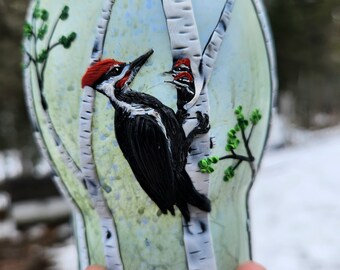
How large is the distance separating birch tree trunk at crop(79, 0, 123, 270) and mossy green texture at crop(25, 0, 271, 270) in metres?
0.01

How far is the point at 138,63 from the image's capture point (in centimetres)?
104

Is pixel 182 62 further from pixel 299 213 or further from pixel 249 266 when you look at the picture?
pixel 299 213

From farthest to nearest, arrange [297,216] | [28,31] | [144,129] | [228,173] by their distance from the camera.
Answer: [297,216]
[28,31]
[228,173]
[144,129]

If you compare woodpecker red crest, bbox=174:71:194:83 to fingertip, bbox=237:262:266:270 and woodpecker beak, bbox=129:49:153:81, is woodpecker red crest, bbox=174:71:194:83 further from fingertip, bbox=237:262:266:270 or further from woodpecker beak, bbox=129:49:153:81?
fingertip, bbox=237:262:266:270

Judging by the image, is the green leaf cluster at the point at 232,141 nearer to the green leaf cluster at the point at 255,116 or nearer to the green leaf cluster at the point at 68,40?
the green leaf cluster at the point at 255,116

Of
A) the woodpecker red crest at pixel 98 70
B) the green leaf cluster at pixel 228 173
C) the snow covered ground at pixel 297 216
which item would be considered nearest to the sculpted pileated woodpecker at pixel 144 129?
the woodpecker red crest at pixel 98 70

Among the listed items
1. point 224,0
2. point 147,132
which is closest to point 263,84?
point 224,0

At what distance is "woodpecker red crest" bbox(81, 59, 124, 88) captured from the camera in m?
1.04

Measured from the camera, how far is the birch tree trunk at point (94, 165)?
3.48 feet

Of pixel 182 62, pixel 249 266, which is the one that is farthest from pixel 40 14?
pixel 249 266

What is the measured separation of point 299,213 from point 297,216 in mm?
51

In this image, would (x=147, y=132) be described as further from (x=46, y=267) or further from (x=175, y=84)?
(x=46, y=267)

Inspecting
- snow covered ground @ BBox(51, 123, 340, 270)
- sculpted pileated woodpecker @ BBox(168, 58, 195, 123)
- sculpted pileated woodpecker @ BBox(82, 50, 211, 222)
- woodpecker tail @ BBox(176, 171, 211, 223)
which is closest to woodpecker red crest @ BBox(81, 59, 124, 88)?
sculpted pileated woodpecker @ BBox(82, 50, 211, 222)

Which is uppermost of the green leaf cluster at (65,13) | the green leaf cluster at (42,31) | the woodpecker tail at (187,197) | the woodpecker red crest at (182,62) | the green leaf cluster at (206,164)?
the green leaf cluster at (65,13)
